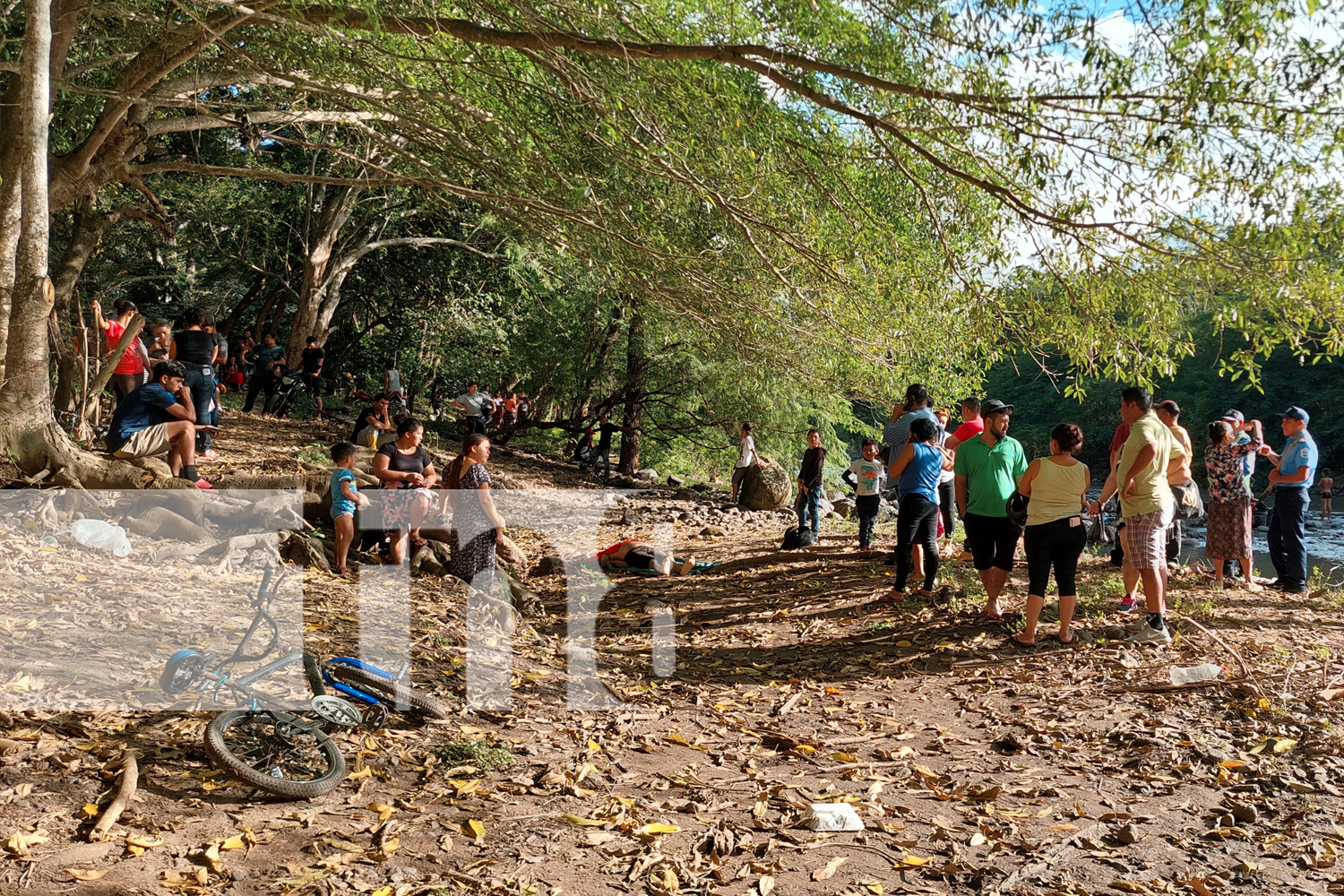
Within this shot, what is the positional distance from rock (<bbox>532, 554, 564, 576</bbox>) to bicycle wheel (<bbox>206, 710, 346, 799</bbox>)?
21.9ft

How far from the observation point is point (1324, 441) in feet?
130

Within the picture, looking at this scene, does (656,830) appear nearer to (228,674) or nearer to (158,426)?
(228,674)

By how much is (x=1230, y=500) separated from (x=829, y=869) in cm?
722

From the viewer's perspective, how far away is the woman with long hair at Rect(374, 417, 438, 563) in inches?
362

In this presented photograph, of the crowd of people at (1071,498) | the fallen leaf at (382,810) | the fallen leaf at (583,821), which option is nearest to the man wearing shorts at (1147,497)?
the crowd of people at (1071,498)

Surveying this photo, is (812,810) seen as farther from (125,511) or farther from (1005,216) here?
(125,511)

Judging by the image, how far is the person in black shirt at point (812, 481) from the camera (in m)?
12.1

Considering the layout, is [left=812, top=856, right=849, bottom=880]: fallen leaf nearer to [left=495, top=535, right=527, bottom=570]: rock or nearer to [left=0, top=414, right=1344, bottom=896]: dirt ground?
[left=0, top=414, right=1344, bottom=896]: dirt ground

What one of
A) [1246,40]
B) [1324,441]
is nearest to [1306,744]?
[1246,40]

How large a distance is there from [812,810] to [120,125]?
920 centimetres

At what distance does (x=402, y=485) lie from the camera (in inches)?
366

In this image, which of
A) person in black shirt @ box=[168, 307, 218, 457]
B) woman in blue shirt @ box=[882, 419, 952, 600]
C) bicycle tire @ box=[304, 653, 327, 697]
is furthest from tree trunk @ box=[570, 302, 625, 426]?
bicycle tire @ box=[304, 653, 327, 697]

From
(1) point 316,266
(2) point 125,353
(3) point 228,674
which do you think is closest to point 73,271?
(2) point 125,353

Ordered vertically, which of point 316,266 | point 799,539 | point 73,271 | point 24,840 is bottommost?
point 24,840
